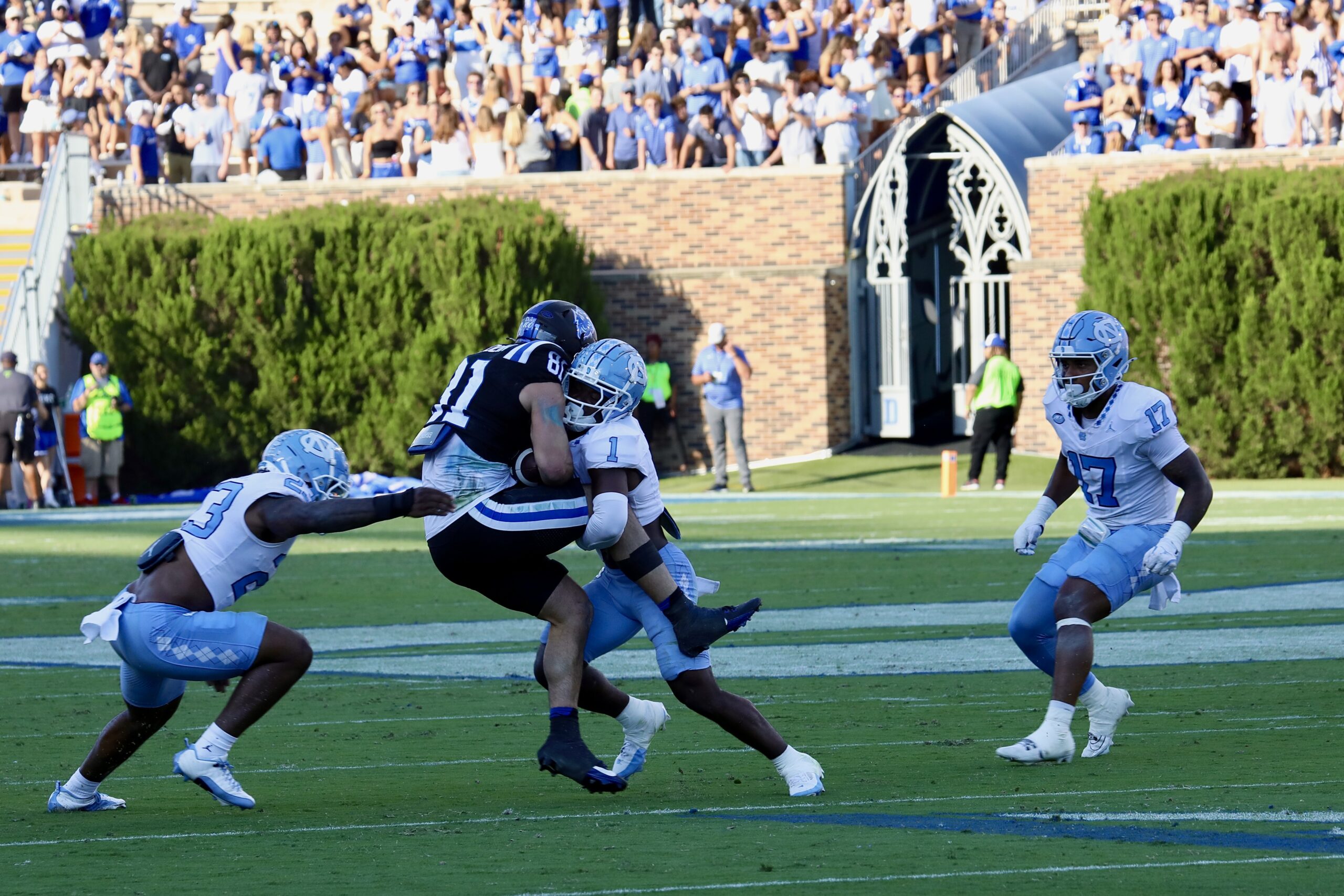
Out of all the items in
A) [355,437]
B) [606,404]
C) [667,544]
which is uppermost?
[606,404]

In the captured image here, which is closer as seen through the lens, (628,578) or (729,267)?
(628,578)

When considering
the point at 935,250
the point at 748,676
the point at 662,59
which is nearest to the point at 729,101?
the point at 662,59

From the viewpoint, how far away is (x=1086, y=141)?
2625 centimetres

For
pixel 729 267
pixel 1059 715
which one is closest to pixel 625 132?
pixel 729 267

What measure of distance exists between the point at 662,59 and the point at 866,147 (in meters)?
3.13

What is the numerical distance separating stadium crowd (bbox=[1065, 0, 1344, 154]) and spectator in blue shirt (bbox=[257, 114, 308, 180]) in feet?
36.4

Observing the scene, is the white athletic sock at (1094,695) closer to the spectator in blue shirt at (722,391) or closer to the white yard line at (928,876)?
the white yard line at (928,876)

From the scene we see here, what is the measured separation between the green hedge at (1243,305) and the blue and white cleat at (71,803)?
64.4 ft

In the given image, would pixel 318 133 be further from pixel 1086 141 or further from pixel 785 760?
pixel 785 760

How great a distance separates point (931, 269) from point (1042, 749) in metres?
21.9

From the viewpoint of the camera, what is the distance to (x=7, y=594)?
1412 centimetres

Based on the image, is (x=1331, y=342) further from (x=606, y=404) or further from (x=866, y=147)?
(x=606, y=404)

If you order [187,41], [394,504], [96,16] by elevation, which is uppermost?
[96,16]

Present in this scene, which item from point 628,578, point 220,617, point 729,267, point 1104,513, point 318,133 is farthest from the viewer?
point 318,133
